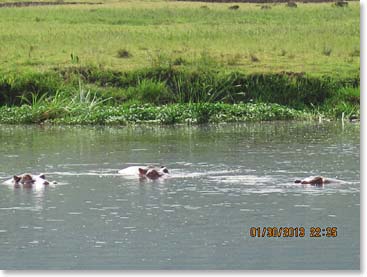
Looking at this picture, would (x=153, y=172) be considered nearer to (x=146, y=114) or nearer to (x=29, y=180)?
(x=29, y=180)

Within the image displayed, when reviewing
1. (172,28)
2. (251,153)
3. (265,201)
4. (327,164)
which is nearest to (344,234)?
(265,201)

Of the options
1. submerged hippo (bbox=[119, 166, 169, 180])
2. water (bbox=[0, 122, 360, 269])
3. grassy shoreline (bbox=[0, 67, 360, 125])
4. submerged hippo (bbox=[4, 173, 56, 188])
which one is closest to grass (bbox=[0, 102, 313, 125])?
grassy shoreline (bbox=[0, 67, 360, 125])

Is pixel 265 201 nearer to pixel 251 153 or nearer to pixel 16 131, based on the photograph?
pixel 251 153

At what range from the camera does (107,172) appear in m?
17.7

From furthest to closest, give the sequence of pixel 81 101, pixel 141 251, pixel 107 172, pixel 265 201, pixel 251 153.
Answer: pixel 81 101
pixel 251 153
pixel 107 172
pixel 265 201
pixel 141 251

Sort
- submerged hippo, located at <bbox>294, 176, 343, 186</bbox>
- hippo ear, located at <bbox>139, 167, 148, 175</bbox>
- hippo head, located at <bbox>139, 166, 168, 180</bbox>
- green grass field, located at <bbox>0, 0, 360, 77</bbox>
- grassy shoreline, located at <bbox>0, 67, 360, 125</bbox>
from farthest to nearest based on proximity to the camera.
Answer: green grass field, located at <bbox>0, 0, 360, 77</bbox>
grassy shoreline, located at <bbox>0, 67, 360, 125</bbox>
hippo ear, located at <bbox>139, 167, 148, 175</bbox>
hippo head, located at <bbox>139, 166, 168, 180</bbox>
submerged hippo, located at <bbox>294, 176, 343, 186</bbox>

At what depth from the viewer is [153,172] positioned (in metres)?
16.8

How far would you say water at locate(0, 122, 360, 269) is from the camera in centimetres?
1193

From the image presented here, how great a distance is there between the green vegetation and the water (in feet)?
8.13

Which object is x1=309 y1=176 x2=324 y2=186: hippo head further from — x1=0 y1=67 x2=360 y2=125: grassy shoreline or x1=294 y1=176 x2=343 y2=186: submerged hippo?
x1=0 y1=67 x2=360 y2=125: grassy shoreline

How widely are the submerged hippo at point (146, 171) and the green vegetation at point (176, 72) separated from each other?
24.0 feet

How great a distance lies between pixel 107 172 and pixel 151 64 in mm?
11625
